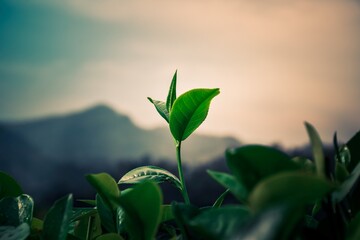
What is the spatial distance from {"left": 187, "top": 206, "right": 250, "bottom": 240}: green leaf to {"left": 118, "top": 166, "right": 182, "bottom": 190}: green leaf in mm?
190

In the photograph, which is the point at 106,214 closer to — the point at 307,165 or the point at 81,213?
the point at 81,213

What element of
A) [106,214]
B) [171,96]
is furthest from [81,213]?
[171,96]

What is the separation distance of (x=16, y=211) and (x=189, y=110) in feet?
0.55

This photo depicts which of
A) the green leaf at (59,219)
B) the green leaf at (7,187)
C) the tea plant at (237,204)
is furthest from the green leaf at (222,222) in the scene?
the green leaf at (7,187)

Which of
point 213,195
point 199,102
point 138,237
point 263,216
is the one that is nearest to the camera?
point 263,216

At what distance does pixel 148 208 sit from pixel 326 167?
0.10 m

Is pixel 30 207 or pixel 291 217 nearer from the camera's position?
pixel 291 217

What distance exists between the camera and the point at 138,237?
0.30 meters

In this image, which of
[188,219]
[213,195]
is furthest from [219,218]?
[213,195]

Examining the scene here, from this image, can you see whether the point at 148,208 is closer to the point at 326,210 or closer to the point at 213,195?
the point at 326,210

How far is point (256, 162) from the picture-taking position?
24cm

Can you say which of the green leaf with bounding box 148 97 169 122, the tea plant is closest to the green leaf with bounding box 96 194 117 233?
the tea plant

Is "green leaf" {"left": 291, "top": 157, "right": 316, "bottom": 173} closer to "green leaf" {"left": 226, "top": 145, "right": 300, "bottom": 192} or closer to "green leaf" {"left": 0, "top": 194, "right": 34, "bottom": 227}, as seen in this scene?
"green leaf" {"left": 226, "top": 145, "right": 300, "bottom": 192}

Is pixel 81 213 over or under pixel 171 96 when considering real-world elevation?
under
